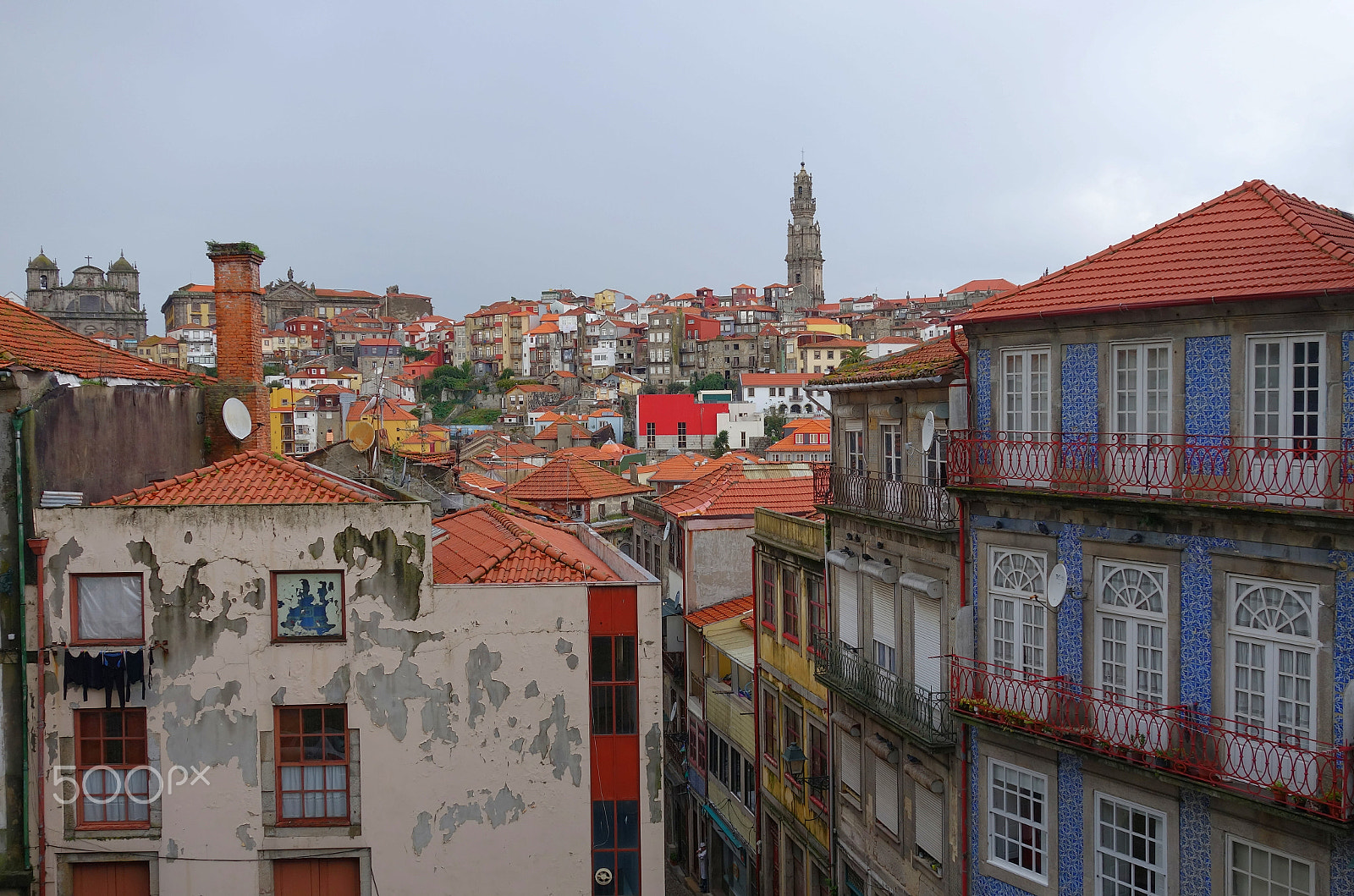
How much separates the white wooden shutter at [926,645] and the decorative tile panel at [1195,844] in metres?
4.07

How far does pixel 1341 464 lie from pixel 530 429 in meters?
96.2

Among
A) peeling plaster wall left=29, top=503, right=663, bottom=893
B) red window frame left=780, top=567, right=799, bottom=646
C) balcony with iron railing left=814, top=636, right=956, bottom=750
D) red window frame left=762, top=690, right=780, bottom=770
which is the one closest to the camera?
peeling plaster wall left=29, top=503, right=663, bottom=893

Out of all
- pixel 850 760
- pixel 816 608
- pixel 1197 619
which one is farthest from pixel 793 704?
pixel 1197 619

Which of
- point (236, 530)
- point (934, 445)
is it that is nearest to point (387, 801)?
point (236, 530)

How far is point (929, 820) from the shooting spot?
16.4 metres

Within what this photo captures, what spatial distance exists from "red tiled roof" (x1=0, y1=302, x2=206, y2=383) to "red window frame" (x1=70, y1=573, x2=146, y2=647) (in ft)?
9.56

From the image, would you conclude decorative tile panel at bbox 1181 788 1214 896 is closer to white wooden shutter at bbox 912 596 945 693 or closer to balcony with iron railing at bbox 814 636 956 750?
balcony with iron railing at bbox 814 636 956 750

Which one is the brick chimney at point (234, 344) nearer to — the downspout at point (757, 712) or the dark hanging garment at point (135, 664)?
the dark hanging garment at point (135, 664)

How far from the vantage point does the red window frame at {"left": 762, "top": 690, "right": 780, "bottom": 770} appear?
22.8 m

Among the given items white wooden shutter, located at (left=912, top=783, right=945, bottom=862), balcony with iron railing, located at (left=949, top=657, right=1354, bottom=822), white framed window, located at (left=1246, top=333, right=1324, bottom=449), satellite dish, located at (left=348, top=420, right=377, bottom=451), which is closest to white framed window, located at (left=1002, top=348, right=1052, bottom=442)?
white framed window, located at (left=1246, top=333, right=1324, bottom=449)

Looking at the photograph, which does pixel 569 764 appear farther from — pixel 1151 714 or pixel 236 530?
pixel 1151 714

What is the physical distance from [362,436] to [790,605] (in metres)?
10.5

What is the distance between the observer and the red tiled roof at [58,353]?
1413 cm

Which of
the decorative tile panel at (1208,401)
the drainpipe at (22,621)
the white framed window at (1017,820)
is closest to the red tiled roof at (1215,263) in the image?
the decorative tile panel at (1208,401)
